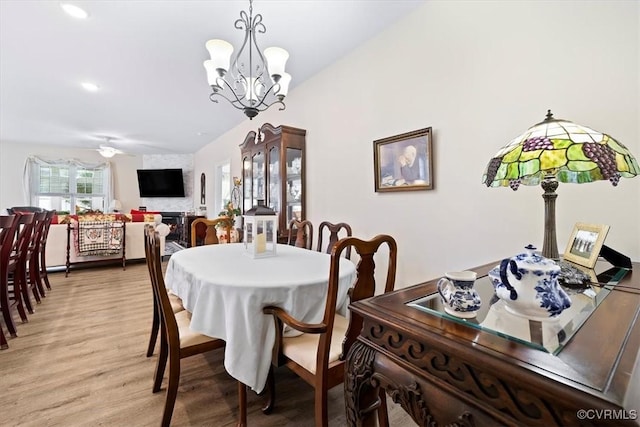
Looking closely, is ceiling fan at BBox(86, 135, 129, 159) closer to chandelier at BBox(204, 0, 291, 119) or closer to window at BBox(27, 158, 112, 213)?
window at BBox(27, 158, 112, 213)

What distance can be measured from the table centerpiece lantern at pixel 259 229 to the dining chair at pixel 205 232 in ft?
2.37

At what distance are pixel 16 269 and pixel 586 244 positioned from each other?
13.6 feet

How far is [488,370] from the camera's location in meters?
Result: 0.53

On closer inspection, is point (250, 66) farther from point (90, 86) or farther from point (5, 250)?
point (90, 86)

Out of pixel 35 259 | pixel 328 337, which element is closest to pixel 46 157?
pixel 35 259

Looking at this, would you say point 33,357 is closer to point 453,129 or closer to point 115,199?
point 453,129

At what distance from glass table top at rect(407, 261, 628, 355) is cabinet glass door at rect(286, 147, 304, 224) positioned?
257cm

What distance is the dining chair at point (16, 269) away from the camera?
89.4 inches

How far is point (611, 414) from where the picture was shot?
386 mm

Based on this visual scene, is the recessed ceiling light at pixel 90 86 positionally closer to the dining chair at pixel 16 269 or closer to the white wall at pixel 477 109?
the dining chair at pixel 16 269

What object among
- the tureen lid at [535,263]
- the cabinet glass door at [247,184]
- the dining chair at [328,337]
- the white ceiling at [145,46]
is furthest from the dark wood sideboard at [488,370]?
the cabinet glass door at [247,184]

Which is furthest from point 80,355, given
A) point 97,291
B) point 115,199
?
point 115,199

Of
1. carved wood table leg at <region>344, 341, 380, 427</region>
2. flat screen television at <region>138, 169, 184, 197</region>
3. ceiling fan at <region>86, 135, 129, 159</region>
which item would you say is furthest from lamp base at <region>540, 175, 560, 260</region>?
flat screen television at <region>138, 169, 184, 197</region>

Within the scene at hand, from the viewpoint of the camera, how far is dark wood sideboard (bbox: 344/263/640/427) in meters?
0.44
